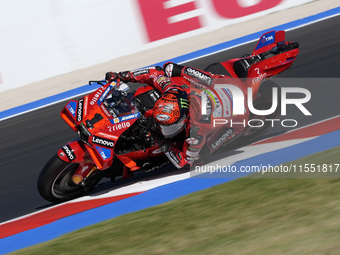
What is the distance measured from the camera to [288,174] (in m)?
5.20

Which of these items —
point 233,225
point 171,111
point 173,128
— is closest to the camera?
point 233,225

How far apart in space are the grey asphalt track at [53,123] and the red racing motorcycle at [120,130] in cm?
57

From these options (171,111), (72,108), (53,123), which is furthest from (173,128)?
(53,123)

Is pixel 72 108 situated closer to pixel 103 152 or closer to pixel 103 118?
pixel 103 118

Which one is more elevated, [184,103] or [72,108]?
[72,108]

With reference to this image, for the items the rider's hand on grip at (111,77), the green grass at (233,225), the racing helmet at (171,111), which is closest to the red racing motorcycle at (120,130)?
the rider's hand on grip at (111,77)

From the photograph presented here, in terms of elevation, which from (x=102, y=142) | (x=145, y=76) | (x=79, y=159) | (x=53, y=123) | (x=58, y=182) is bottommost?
(x=53, y=123)

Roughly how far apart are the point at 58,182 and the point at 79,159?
502mm

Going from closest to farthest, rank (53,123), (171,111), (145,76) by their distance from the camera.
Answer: (171,111), (145,76), (53,123)

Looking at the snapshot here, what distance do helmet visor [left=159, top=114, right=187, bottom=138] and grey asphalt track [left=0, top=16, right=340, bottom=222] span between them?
1.34 metres

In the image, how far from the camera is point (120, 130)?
219 inches

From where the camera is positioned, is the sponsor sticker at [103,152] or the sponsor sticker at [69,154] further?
the sponsor sticker at [69,154]

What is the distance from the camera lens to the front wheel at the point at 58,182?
577 centimetres

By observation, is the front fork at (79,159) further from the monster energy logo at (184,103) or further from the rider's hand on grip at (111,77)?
the monster energy logo at (184,103)
